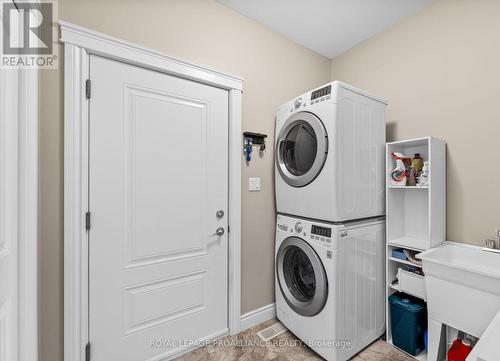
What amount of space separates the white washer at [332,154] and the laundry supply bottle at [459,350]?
877mm

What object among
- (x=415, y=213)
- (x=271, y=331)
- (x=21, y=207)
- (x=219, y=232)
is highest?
(x=21, y=207)

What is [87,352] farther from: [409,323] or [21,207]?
[409,323]

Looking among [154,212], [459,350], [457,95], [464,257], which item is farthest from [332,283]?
[457,95]

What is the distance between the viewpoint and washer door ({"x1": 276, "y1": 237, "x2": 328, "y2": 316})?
61.6 inches

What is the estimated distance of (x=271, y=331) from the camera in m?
1.91

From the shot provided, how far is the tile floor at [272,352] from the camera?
1.62 meters

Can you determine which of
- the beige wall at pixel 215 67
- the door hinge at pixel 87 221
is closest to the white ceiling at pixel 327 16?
the beige wall at pixel 215 67

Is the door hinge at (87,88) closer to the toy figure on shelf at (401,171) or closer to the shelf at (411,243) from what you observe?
the toy figure on shelf at (401,171)

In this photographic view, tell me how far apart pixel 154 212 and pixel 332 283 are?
4.12 feet

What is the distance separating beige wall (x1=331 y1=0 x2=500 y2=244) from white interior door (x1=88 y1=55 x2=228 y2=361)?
1541mm

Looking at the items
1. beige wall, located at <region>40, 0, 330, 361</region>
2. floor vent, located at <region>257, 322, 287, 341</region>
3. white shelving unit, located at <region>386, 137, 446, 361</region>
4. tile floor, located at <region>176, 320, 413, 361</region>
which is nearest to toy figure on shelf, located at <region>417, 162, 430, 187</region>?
white shelving unit, located at <region>386, 137, 446, 361</region>

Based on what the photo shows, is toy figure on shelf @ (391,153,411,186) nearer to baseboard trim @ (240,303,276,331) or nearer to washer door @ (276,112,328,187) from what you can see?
washer door @ (276,112,328,187)

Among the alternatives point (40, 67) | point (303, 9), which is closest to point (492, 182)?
point (303, 9)

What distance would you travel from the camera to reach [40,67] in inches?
48.0
